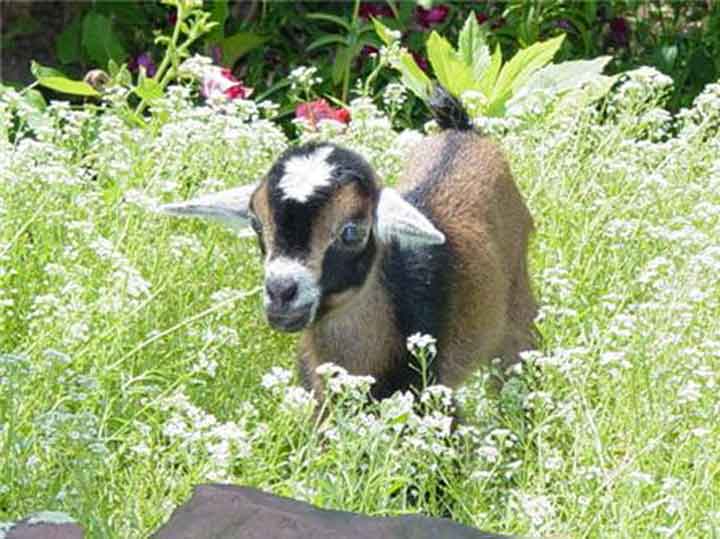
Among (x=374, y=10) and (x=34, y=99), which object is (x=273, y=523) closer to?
(x=34, y=99)

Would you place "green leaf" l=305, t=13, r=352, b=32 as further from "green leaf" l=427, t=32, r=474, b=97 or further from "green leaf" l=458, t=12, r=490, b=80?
"green leaf" l=427, t=32, r=474, b=97

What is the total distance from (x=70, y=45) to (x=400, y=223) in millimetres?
4309

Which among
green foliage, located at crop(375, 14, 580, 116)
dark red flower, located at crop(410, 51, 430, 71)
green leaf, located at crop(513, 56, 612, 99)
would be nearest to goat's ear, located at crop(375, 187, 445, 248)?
green foliage, located at crop(375, 14, 580, 116)

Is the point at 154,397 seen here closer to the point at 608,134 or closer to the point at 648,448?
the point at 648,448

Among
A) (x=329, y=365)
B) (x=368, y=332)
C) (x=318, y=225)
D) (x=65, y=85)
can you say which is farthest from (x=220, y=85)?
(x=329, y=365)

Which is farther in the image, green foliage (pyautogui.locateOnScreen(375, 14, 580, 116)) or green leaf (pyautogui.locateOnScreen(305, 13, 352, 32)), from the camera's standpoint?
green leaf (pyautogui.locateOnScreen(305, 13, 352, 32))

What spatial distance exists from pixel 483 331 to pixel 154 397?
1153 millimetres

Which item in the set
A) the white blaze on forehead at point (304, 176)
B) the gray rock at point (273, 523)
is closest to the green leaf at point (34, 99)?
the white blaze on forehead at point (304, 176)

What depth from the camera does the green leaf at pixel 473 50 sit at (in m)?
8.43

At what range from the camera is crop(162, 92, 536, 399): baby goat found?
6.00 meters

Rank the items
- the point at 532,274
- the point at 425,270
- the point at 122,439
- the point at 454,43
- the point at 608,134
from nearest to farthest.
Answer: the point at 122,439 < the point at 425,270 < the point at 532,274 < the point at 608,134 < the point at 454,43

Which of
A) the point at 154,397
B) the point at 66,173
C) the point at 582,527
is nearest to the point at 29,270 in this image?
the point at 66,173

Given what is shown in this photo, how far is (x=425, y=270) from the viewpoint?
650 cm

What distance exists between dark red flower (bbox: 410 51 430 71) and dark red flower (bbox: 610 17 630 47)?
1.03 meters
